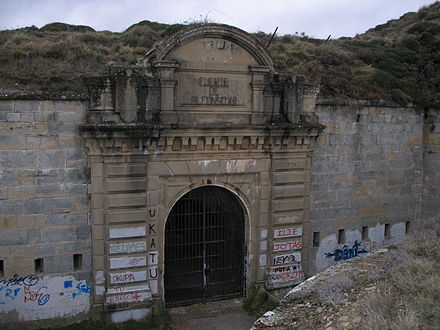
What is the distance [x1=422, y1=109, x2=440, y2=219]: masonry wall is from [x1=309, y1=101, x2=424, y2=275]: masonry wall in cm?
20

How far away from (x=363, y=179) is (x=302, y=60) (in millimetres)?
4936

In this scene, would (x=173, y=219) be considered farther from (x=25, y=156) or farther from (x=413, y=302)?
(x=413, y=302)

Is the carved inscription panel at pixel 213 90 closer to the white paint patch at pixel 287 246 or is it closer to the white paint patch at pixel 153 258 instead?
the white paint patch at pixel 153 258

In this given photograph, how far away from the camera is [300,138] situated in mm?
12602

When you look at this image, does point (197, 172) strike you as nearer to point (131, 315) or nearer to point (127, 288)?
point (127, 288)

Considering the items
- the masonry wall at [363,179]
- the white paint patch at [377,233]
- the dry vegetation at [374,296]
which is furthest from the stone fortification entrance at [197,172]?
the dry vegetation at [374,296]

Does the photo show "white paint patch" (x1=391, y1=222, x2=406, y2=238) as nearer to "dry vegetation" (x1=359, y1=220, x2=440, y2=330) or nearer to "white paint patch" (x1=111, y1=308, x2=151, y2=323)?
"dry vegetation" (x1=359, y1=220, x2=440, y2=330)

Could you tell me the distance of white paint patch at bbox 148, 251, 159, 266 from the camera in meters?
11.6

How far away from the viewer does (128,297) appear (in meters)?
11.3

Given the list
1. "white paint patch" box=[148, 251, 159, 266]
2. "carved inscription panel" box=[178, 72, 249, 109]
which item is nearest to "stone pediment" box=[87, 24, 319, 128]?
Answer: "carved inscription panel" box=[178, 72, 249, 109]

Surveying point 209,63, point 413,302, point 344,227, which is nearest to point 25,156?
point 209,63

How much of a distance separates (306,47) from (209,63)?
7.34m

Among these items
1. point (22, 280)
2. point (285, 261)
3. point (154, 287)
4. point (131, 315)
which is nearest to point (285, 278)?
point (285, 261)

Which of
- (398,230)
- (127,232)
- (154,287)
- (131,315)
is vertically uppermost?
(127,232)
